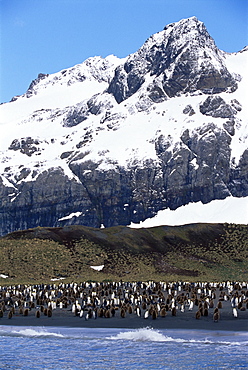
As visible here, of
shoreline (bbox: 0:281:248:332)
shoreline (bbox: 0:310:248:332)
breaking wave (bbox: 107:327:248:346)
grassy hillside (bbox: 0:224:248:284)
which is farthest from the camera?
grassy hillside (bbox: 0:224:248:284)

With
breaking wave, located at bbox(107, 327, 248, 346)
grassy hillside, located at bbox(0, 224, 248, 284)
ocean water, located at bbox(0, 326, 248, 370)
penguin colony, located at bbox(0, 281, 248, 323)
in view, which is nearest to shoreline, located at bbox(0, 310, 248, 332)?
penguin colony, located at bbox(0, 281, 248, 323)

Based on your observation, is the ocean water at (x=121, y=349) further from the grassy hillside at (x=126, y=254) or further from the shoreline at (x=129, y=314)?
the grassy hillside at (x=126, y=254)

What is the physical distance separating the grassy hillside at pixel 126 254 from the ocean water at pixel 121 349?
40.4m

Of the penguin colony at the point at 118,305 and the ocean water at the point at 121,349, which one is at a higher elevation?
the penguin colony at the point at 118,305

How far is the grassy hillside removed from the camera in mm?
79188

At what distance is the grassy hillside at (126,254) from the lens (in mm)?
79188

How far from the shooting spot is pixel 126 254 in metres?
91.6

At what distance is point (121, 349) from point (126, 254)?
6292 centimetres

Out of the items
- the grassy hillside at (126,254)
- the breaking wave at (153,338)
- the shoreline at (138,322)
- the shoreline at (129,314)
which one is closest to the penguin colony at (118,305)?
the shoreline at (129,314)

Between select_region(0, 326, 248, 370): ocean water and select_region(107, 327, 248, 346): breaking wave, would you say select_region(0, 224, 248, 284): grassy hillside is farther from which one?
select_region(107, 327, 248, 346): breaking wave

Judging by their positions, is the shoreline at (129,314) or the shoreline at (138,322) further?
the shoreline at (129,314)

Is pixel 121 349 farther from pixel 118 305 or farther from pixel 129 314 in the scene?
pixel 118 305

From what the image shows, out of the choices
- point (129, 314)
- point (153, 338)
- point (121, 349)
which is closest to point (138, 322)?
point (129, 314)

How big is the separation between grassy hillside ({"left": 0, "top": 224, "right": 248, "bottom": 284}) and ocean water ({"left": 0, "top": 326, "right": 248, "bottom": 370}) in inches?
1590
